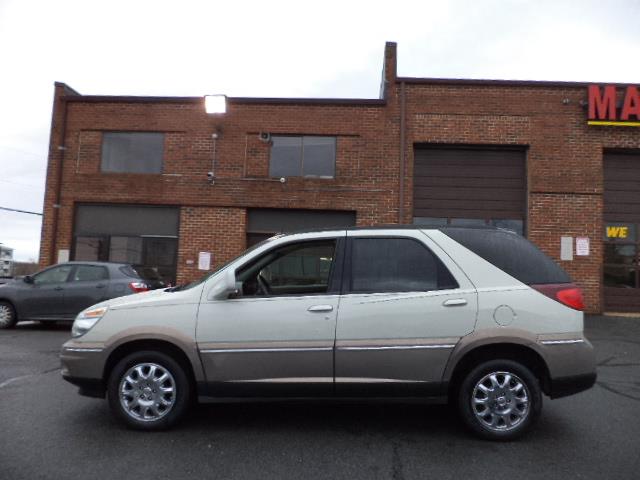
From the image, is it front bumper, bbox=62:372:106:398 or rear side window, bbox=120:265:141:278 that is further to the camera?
rear side window, bbox=120:265:141:278

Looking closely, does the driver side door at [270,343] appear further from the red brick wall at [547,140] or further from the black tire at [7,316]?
the red brick wall at [547,140]

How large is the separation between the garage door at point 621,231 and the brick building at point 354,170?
0.12ft

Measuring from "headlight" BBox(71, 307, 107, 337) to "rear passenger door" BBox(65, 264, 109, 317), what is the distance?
583 centimetres

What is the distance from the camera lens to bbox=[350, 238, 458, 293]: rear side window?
4.02m

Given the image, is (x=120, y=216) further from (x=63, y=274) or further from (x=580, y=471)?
(x=580, y=471)

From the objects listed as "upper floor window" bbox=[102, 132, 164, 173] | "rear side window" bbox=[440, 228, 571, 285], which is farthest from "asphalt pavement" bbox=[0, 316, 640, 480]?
"upper floor window" bbox=[102, 132, 164, 173]

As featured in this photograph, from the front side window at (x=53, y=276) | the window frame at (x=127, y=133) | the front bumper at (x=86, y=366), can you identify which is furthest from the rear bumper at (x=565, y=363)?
the window frame at (x=127, y=133)

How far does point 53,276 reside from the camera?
9.98 m

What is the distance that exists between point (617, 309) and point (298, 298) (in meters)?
12.2

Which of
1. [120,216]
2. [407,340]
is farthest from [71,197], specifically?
[407,340]

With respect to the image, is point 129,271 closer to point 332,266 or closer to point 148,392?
point 148,392

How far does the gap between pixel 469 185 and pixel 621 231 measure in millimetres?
4213

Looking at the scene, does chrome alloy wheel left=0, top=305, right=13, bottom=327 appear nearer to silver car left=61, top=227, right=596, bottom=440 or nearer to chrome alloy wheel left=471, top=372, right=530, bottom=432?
silver car left=61, top=227, right=596, bottom=440

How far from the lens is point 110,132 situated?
46.5 feet
